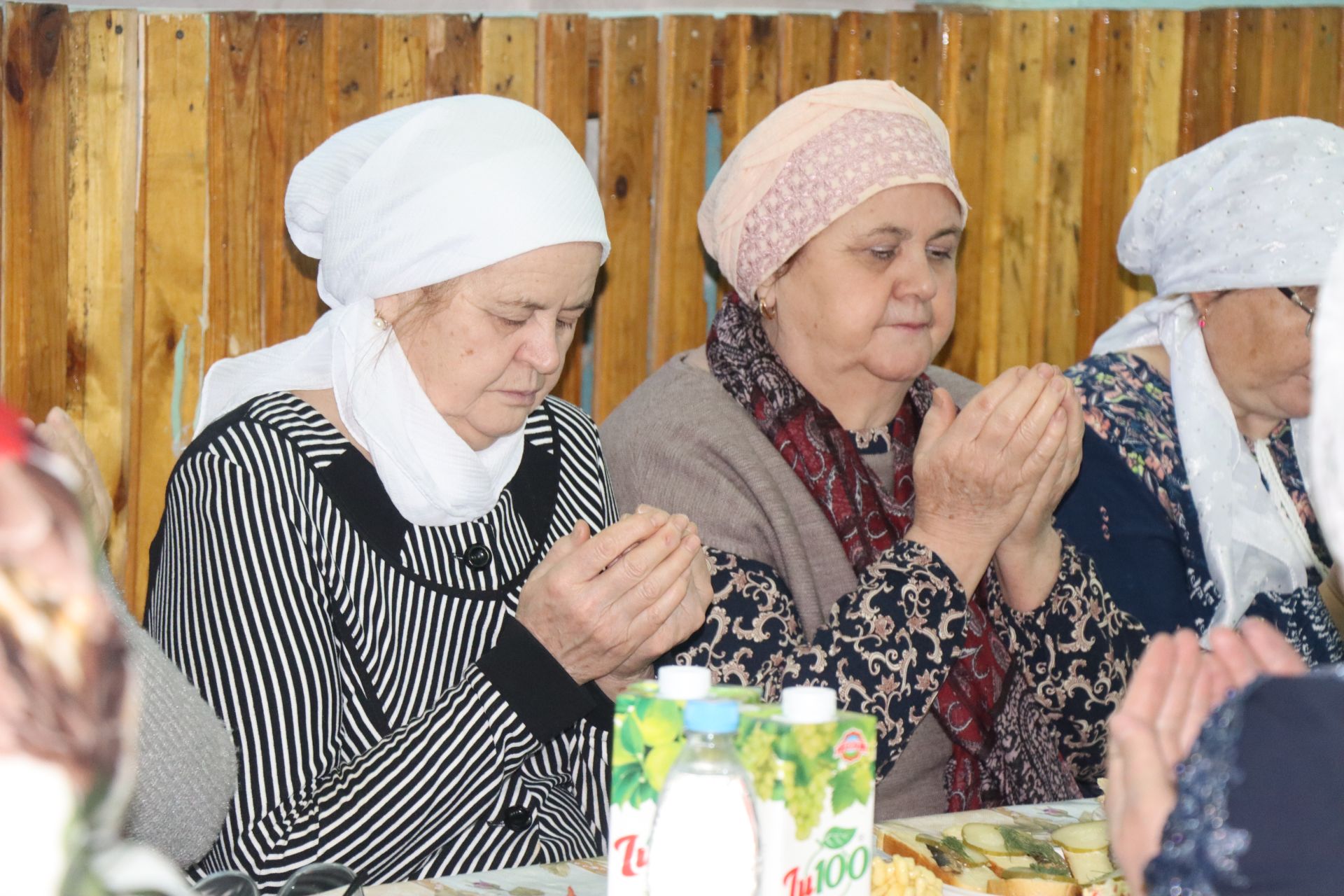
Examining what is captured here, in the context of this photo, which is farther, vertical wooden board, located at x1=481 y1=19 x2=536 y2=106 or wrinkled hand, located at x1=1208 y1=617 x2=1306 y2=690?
vertical wooden board, located at x1=481 y1=19 x2=536 y2=106

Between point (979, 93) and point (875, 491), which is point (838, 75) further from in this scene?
point (875, 491)

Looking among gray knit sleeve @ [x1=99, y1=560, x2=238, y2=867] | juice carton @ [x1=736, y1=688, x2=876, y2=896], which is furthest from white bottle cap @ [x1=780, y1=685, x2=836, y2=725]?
gray knit sleeve @ [x1=99, y1=560, x2=238, y2=867]

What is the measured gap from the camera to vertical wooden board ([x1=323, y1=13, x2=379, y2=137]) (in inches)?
93.8

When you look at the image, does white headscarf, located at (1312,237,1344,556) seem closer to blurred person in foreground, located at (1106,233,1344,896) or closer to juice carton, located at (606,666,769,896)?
blurred person in foreground, located at (1106,233,1344,896)

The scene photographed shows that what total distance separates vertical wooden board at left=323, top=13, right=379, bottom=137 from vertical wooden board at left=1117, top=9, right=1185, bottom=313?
66.9 inches

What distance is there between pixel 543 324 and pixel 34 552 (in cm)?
132

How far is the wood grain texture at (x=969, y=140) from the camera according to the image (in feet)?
9.66

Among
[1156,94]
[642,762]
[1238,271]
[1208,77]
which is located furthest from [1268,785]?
[1208,77]

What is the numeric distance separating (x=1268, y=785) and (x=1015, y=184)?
2.42 metres

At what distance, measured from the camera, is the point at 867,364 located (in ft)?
7.18

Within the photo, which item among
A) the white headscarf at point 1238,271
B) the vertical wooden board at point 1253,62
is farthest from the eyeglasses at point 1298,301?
the vertical wooden board at point 1253,62

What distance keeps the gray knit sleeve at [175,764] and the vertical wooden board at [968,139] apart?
6.67 ft

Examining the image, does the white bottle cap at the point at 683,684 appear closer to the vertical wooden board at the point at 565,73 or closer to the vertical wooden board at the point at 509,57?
the vertical wooden board at the point at 565,73

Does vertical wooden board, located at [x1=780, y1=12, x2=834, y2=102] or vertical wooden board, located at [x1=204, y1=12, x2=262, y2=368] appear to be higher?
vertical wooden board, located at [x1=780, y1=12, x2=834, y2=102]
